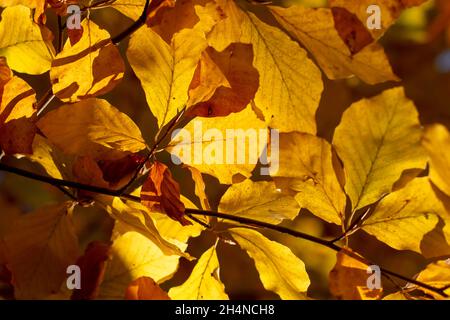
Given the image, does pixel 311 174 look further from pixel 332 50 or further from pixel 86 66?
pixel 86 66

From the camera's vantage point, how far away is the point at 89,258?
0.63 m

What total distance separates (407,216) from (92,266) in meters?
0.31

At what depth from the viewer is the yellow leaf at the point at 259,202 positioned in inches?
21.8

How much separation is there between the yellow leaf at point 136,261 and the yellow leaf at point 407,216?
24 cm

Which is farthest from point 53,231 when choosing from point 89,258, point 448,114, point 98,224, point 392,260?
point 448,114

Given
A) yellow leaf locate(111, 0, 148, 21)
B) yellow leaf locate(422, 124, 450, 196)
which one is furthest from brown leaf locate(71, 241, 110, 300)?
yellow leaf locate(422, 124, 450, 196)

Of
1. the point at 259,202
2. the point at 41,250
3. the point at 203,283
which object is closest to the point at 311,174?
the point at 259,202

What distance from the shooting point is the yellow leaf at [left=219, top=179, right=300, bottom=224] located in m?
0.55

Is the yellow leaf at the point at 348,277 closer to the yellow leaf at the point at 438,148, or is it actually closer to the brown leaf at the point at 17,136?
the yellow leaf at the point at 438,148

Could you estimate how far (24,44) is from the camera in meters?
0.57

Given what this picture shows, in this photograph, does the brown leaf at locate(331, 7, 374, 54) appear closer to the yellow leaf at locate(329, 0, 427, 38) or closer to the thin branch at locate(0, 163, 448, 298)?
the yellow leaf at locate(329, 0, 427, 38)
